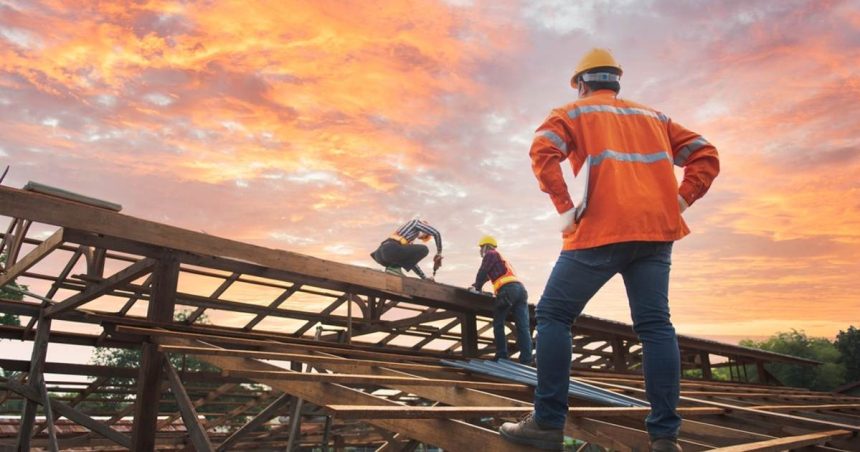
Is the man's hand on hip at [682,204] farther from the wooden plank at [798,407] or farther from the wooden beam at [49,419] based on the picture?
the wooden beam at [49,419]

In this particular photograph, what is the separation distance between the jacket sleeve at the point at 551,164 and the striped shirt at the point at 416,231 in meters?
6.31

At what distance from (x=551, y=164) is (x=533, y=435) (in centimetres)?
127

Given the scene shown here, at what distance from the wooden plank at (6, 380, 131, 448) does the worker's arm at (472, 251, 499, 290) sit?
471 centimetres

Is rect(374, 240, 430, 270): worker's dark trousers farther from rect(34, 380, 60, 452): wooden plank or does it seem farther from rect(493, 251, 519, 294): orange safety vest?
rect(34, 380, 60, 452): wooden plank

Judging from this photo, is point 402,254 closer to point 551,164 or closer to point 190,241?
point 190,241

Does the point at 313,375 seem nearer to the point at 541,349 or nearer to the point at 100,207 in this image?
the point at 541,349

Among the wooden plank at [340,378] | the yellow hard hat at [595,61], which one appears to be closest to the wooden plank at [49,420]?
the wooden plank at [340,378]

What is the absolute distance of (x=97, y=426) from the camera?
5.73 m

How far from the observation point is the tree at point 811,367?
30.5 meters

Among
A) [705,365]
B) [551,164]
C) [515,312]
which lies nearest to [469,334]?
[515,312]

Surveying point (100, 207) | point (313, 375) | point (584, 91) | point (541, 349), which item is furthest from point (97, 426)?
point (584, 91)

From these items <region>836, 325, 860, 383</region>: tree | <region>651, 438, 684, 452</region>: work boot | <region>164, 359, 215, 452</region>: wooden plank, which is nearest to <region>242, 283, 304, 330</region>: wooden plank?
<region>164, 359, 215, 452</region>: wooden plank

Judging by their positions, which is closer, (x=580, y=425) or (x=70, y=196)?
(x=580, y=425)

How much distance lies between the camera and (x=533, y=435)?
2.53 m
